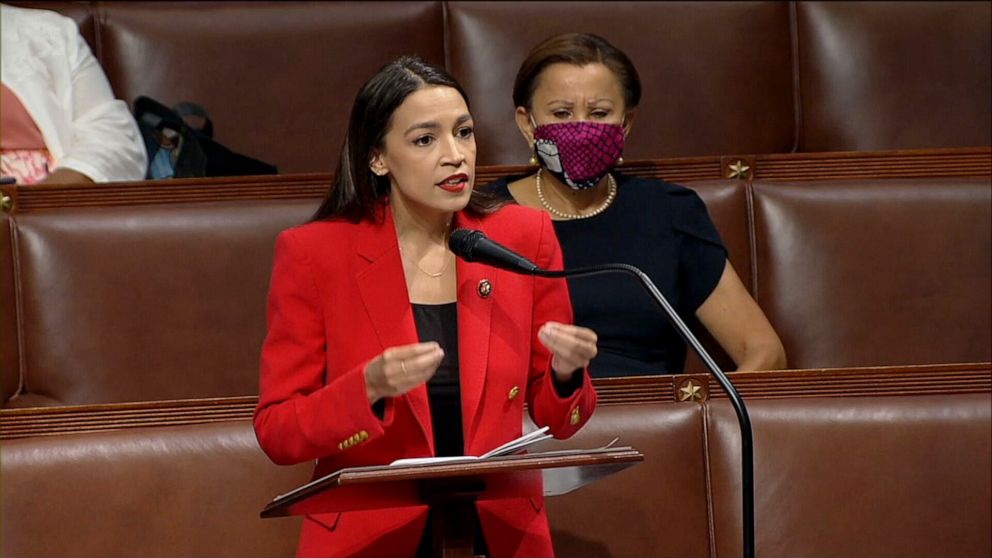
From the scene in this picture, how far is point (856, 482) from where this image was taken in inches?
46.2

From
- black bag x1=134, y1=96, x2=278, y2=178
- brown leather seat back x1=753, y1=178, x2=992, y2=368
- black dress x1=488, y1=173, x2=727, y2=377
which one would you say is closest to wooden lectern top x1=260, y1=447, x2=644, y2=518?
black dress x1=488, y1=173, x2=727, y2=377

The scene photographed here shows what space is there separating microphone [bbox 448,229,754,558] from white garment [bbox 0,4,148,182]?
867 millimetres

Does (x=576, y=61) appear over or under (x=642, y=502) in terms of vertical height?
over

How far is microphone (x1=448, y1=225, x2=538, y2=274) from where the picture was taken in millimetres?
913

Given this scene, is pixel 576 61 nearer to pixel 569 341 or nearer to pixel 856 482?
pixel 856 482

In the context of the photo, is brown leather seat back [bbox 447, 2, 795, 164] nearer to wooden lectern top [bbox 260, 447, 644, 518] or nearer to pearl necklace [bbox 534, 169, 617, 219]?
pearl necklace [bbox 534, 169, 617, 219]

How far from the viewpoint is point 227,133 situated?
1.89 metres

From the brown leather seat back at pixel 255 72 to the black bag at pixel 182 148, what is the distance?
0.13m

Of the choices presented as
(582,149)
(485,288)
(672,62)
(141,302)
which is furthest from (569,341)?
(672,62)

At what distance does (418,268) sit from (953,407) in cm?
46

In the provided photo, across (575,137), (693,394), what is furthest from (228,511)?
(575,137)

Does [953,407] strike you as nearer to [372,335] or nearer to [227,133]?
[372,335]

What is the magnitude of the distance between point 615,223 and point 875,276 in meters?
0.27

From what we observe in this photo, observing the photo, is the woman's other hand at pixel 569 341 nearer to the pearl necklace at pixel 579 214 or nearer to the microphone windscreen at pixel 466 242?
the microphone windscreen at pixel 466 242
